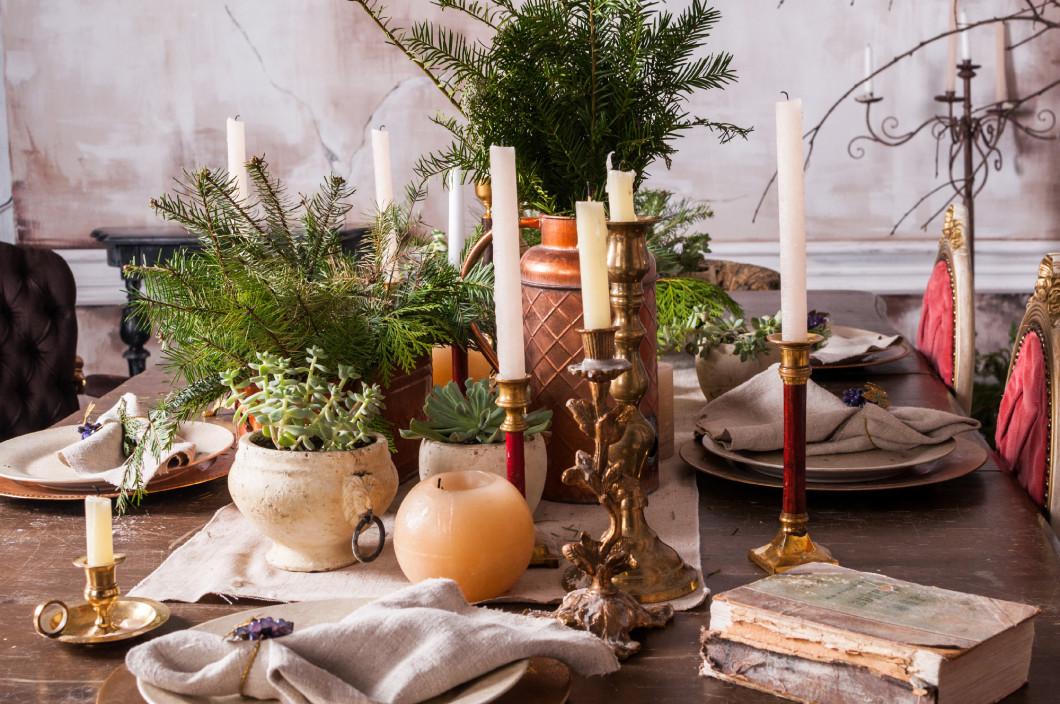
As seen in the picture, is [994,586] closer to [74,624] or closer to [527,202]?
[527,202]

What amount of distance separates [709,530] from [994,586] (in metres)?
0.25

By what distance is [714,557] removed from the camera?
2.90 ft

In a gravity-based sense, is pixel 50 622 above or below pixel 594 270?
below

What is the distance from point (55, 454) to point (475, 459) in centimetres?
57

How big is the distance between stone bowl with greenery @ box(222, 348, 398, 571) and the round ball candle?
53 mm

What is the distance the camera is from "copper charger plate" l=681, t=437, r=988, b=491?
1.01 metres

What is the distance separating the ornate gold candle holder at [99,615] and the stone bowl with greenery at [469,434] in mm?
259

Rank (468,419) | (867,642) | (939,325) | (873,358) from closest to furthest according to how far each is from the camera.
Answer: (867,642) < (468,419) < (873,358) < (939,325)

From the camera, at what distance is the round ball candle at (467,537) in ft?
2.51

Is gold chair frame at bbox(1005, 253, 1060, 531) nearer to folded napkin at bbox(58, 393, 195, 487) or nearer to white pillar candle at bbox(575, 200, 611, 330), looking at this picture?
white pillar candle at bbox(575, 200, 611, 330)

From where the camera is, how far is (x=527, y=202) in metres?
1.04

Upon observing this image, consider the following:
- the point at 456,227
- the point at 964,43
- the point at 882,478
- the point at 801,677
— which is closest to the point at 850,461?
the point at 882,478

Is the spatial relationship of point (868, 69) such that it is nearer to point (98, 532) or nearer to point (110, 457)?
point (110, 457)

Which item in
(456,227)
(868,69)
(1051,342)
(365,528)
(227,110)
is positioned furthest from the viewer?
(227,110)
